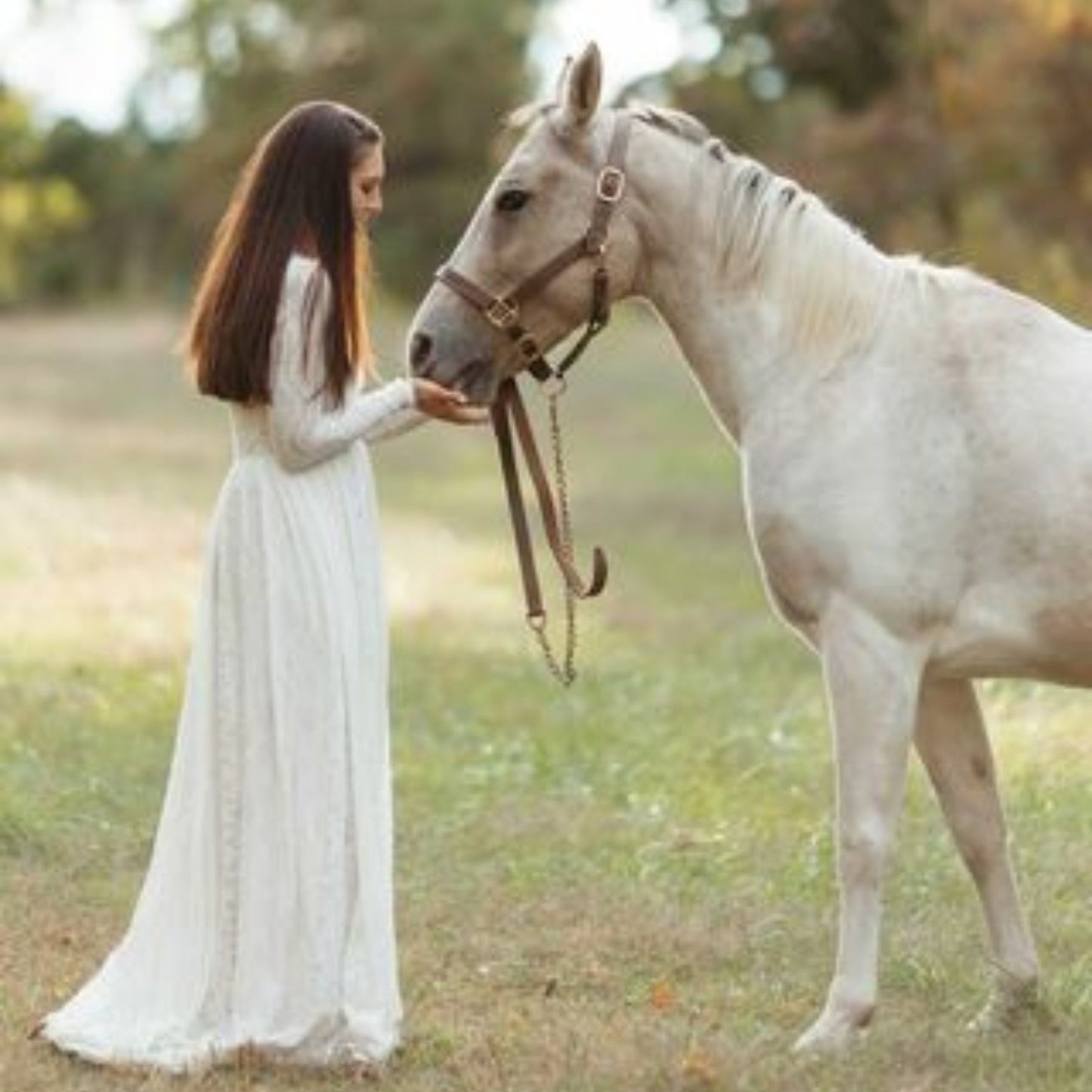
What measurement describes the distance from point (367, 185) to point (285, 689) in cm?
121

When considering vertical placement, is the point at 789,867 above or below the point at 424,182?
above

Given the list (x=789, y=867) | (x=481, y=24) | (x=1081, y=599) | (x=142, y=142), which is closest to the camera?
(x=1081, y=599)

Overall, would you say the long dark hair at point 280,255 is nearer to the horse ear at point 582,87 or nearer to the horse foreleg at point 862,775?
the horse ear at point 582,87

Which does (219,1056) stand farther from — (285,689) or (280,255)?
(280,255)

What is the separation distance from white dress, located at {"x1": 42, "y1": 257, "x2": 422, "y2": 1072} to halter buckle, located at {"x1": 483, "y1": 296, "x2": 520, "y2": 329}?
333 mm

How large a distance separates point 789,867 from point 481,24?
142 feet

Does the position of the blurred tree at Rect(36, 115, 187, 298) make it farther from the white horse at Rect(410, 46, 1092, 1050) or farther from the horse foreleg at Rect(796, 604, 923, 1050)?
the horse foreleg at Rect(796, 604, 923, 1050)

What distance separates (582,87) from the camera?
19.1ft

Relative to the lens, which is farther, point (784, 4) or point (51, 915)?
point (784, 4)

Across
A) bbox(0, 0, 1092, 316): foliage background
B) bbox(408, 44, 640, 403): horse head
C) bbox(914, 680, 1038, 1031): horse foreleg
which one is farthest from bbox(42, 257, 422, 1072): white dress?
bbox(0, 0, 1092, 316): foliage background

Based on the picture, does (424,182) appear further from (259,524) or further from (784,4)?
(259,524)

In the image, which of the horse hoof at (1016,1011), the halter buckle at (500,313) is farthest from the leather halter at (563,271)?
the horse hoof at (1016,1011)

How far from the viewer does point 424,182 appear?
49.9 metres

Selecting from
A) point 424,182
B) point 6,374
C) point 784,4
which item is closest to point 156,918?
point 784,4
